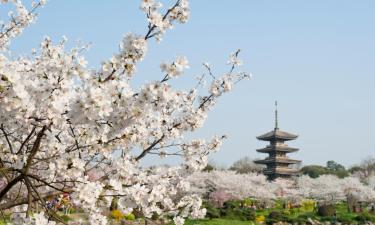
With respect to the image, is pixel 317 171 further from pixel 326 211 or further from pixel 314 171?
pixel 326 211

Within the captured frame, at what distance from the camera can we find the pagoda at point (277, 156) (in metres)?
61.0

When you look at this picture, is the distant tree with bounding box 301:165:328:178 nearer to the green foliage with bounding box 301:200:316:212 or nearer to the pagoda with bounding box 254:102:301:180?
the pagoda with bounding box 254:102:301:180

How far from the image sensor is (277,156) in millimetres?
62406

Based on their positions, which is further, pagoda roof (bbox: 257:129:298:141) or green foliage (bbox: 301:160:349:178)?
pagoda roof (bbox: 257:129:298:141)

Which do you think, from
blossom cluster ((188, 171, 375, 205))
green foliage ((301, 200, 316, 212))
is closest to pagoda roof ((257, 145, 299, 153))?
blossom cluster ((188, 171, 375, 205))

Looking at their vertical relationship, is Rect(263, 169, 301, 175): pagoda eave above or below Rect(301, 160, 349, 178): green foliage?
below

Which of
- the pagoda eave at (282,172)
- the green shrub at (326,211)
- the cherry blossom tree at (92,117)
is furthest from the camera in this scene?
the pagoda eave at (282,172)

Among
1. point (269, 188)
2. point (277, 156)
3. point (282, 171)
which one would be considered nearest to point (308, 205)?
point (269, 188)

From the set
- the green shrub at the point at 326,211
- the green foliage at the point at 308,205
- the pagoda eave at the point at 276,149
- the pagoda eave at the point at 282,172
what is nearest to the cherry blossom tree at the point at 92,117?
the green shrub at the point at 326,211

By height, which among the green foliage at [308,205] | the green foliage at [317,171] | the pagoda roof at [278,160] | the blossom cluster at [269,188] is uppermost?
the pagoda roof at [278,160]

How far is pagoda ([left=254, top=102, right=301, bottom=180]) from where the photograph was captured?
61.0m

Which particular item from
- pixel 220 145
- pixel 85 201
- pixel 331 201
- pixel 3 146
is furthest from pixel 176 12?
pixel 331 201

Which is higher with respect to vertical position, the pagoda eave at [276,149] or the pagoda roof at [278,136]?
the pagoda roof at [278,136]

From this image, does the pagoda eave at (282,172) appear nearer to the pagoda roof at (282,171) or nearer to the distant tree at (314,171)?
the pagoda roof at (282,171)
